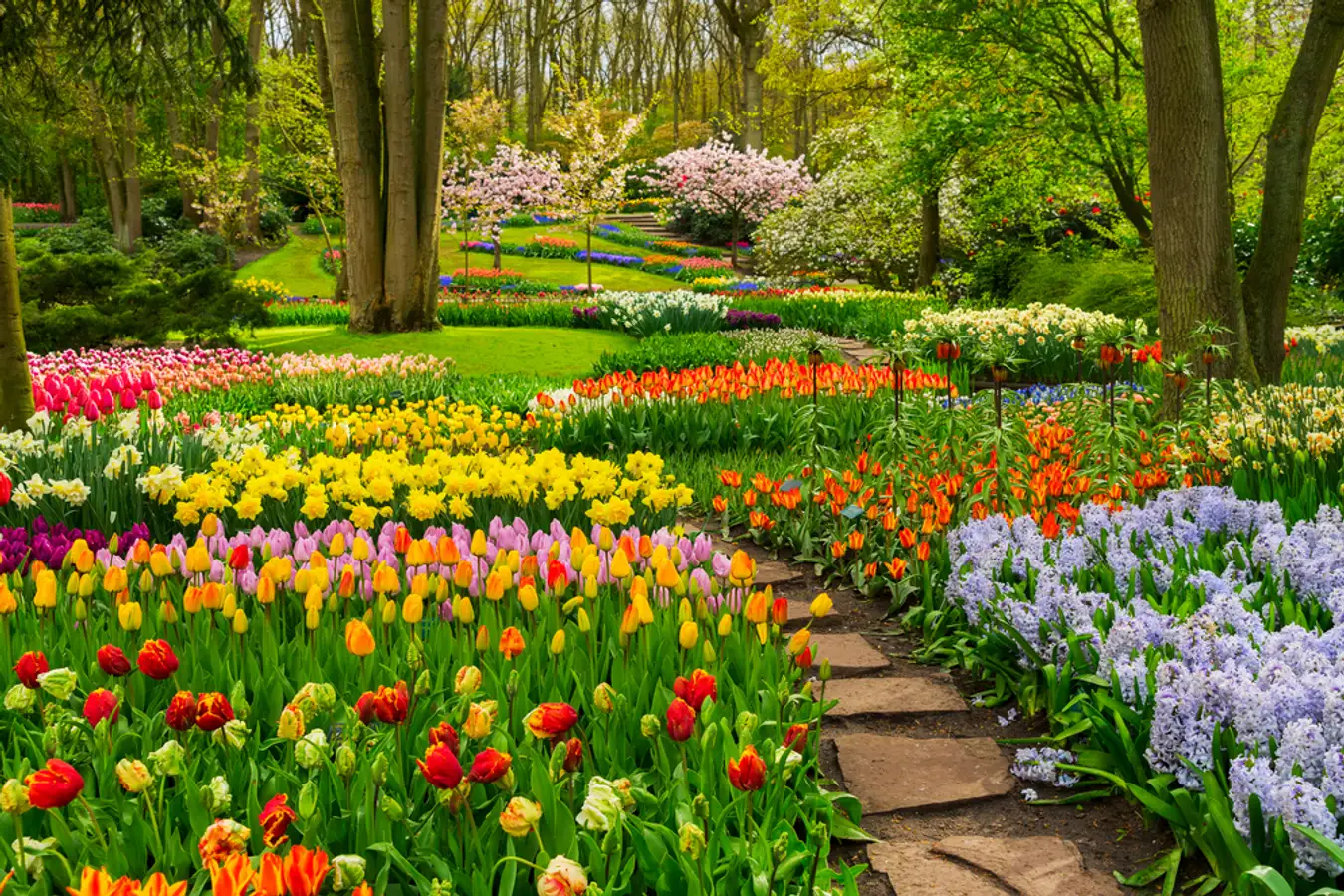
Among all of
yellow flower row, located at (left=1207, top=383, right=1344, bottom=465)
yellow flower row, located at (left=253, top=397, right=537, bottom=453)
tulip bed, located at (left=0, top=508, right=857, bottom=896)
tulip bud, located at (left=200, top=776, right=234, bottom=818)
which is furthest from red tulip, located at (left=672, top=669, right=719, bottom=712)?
yellow flower row, located at (left=1207, top=383, right=1344, bottom=465)

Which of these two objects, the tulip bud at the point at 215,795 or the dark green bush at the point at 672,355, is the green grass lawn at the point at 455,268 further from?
the tulip bud at the point at 215,795

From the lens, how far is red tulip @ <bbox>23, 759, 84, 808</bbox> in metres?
1.52

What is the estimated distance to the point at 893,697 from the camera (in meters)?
3.55

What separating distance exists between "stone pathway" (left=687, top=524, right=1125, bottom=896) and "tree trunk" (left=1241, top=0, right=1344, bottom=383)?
16.8ft

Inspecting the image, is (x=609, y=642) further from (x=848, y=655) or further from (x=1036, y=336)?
(x=1036, y=336)

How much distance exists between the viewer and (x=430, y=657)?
264 cm

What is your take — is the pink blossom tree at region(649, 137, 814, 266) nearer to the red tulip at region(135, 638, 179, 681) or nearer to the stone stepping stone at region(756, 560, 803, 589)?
the stone stepping stone at region(756, 560, 803, 589)

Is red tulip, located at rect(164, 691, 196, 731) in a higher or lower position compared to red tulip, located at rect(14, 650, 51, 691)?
lower

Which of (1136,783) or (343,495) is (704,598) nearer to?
(1136,783)

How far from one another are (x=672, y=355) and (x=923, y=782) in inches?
328

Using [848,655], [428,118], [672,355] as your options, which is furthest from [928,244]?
[848,655]

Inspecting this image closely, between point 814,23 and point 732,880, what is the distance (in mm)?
27255

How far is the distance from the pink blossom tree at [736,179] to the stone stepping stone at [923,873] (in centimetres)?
2802

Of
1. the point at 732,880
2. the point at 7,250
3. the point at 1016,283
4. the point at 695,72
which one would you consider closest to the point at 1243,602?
the point at 732,880
